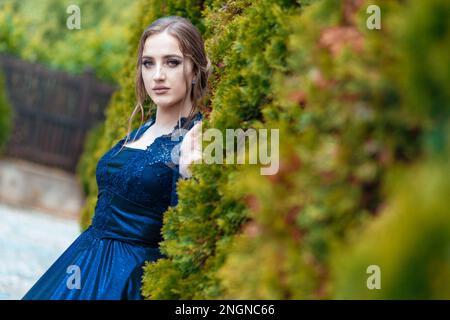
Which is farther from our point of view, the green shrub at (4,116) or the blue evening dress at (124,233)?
the green shrub at (4,116)

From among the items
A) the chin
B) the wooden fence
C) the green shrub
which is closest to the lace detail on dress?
the chin

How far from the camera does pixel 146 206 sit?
3355 mm

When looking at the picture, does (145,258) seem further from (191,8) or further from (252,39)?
(191,8)

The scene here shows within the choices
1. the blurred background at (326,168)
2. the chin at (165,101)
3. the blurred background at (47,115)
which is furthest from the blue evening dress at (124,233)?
the blurred background at (47,115)

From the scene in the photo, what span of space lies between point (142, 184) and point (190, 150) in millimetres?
407

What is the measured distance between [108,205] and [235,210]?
3.52ft

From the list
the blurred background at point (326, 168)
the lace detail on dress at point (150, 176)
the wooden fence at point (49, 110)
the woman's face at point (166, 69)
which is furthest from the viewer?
the wooden fence at point (49, 110)

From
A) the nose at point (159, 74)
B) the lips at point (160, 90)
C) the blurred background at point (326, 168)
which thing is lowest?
the blurred background at point (326, 168)

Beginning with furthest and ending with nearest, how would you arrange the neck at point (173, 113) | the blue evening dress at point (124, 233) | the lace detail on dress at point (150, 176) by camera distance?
the neck at point (173, 113)
the lace detail on dress at point (150, 176)
the blue evening dress at point (124, 233)

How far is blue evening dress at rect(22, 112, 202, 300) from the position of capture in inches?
126

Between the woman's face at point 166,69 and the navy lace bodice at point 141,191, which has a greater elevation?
the woman's face at point 166,69

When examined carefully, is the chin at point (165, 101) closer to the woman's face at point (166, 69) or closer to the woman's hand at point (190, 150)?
the woman's face at point (166, 69)

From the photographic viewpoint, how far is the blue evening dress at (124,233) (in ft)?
10.5

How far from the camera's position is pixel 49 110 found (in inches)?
616
